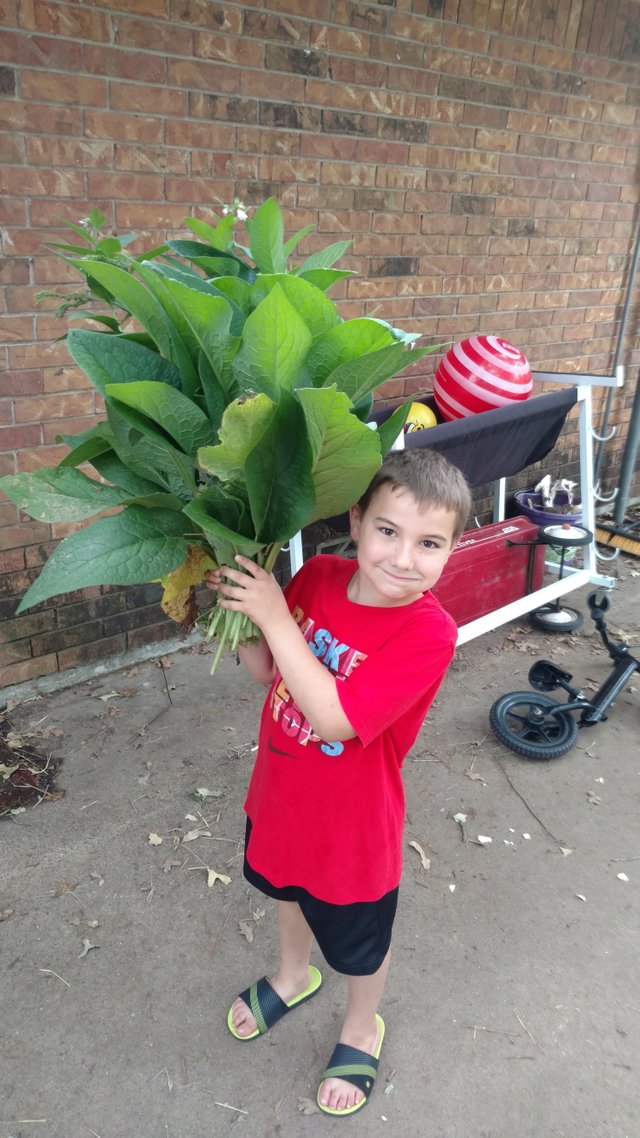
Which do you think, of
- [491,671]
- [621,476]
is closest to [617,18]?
[621,476]

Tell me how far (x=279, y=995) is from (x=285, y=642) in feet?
4.13

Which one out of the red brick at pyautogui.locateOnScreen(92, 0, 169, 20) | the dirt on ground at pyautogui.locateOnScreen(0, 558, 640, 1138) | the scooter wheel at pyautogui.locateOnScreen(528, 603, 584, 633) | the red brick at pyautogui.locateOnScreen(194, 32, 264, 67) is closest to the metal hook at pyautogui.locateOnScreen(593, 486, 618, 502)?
the scooter wheel at pyautogui.locateOnScreen(528, 603, 584, 633)

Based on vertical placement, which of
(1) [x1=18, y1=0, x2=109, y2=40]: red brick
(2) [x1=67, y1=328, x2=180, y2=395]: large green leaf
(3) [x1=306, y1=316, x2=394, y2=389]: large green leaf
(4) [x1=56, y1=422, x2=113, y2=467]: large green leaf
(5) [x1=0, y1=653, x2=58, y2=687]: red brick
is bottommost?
(5) [x1=0, y1=653, x2=58, y2=687]: red brick

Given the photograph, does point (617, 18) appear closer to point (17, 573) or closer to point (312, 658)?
point (17, 573)

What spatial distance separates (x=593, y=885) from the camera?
276cm

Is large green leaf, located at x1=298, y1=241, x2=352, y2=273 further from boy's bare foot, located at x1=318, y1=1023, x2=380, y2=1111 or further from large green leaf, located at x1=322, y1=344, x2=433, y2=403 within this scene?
boy's bare foot, located at x1=318, y1=1023, x2=380, y2=1111

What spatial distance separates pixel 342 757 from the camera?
169 cm

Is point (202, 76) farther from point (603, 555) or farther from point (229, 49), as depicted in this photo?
point (603, 555)

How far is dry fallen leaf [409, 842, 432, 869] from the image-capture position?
2791 millimetres

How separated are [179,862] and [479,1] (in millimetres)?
4456

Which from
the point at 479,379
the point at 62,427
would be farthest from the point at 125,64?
the point at 479,379

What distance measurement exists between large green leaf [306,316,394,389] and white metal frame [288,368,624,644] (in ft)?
7.54

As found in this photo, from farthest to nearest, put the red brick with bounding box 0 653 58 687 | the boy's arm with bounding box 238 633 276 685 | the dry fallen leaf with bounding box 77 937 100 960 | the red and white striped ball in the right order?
1. the red and white striped ball
2. the red brick with bounding box 0 653 58 687
3. the dry fallen leaf with bounding box 77 937 100 960
4. the boy's arm with bounding box 238 633 276 685

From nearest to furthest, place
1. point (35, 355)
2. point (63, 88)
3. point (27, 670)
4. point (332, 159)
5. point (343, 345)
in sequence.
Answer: point (343, 345), point (63, 88), point (35, 355), point (27, 670), point (332, 159)
